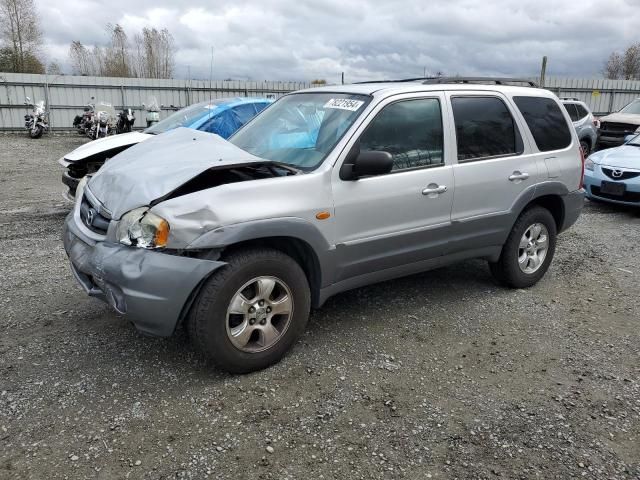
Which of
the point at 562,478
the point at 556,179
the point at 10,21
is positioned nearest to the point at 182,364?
the point at 562,478

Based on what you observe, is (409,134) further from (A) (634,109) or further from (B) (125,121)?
(B) (125,121)

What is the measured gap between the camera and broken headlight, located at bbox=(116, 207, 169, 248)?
298 cm

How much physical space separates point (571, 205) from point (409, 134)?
211 cm

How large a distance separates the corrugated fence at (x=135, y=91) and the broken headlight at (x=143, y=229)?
673 inches

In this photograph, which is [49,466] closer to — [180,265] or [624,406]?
[180,265]

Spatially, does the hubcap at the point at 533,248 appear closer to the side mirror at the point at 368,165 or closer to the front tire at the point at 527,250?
the front tire at the point at 527,250

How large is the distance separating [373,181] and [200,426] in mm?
1968

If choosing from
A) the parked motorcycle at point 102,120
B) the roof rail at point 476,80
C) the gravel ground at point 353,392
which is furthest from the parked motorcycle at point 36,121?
A: the roof rail at point 476,80

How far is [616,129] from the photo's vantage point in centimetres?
1431

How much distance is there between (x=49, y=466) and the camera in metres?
2.53

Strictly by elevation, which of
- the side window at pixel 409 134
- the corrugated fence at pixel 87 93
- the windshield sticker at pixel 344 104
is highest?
the corrugated fence at pixel 87 93

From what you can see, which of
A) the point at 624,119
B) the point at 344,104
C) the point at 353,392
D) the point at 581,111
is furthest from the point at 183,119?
the point at 624,119

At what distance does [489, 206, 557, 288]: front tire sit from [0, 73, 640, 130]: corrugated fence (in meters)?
15.8

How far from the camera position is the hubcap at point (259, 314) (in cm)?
321
